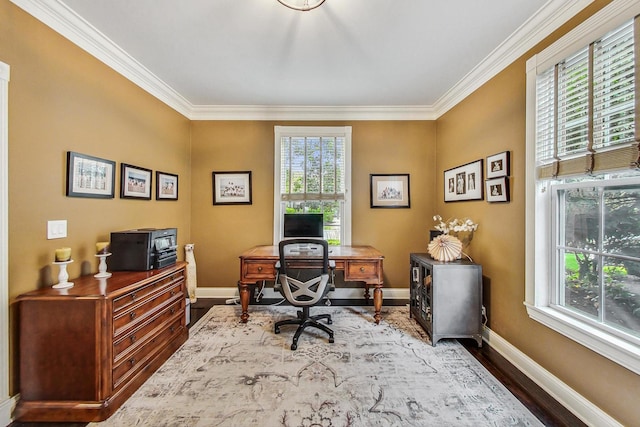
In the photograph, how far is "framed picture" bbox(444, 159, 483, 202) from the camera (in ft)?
8.78

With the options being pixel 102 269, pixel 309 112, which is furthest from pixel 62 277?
pixel 309 112

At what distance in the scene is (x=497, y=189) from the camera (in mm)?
2363

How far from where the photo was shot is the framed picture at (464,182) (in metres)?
2.68

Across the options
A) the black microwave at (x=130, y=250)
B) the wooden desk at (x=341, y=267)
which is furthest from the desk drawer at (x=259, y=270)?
the black microwave at (x=130, y=250)

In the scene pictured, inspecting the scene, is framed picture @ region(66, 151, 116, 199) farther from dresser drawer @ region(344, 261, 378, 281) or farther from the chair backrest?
dresser drawer @ region(344, 261, 378, 281)

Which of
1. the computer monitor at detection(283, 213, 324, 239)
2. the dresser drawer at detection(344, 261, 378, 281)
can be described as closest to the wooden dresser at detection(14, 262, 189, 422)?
the computer monitor at detection(283, 213, 324, 239)

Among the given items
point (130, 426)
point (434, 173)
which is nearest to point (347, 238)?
point (434, 173)

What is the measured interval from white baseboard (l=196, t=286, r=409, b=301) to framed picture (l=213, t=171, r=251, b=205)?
4.11 ft

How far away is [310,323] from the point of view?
8.57ft

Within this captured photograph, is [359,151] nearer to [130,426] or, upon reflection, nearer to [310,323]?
[310,323]

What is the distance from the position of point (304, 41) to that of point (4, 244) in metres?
2.46

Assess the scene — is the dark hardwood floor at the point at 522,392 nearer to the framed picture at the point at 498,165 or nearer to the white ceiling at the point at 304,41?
the framed picture at the point at 498,165

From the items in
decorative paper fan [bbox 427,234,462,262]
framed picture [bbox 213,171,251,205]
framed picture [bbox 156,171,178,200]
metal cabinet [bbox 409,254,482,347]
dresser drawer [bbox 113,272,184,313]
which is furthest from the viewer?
framed picture [bbox 213,171,251,205]

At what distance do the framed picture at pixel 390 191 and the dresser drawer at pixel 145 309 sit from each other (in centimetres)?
258
